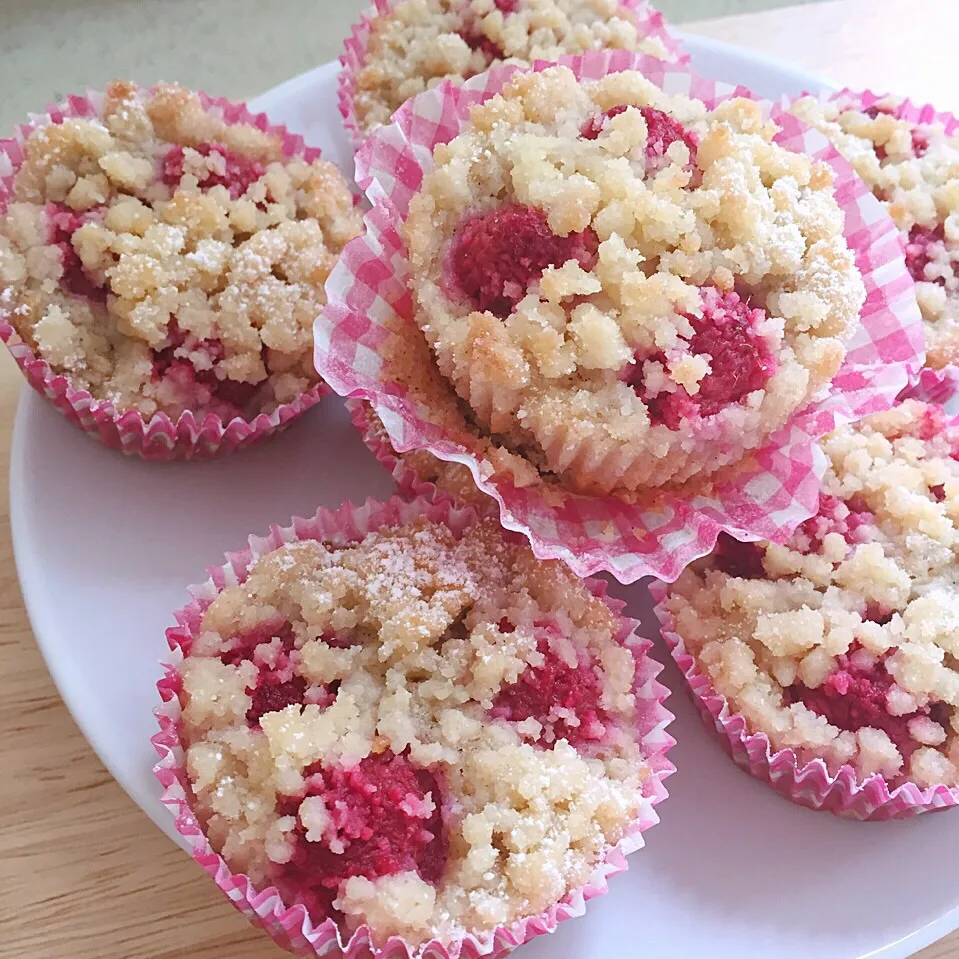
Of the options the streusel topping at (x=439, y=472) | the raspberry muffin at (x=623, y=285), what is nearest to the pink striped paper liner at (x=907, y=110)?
the raspberry muffin at (x=623, y=285)

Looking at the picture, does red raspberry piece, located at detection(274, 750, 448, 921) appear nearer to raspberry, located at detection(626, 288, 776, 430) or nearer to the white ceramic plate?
the white ceramic plate

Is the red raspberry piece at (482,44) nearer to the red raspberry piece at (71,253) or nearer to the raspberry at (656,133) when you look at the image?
the raspberry at (656,133)

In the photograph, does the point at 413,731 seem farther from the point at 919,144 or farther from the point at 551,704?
the point at 919,144

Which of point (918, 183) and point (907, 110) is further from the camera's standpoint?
point (907, 110)

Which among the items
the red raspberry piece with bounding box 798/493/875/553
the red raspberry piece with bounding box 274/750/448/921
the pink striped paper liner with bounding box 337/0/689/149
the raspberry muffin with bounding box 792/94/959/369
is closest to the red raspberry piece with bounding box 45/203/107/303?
the pink striped paper liner with bounding box 337/0/689/149

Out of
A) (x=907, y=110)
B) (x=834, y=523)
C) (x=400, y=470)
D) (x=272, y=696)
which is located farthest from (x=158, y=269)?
(x=907, y=110)
